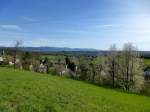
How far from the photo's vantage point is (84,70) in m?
68.8

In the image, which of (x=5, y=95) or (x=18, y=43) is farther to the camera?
(x=18, y=43)

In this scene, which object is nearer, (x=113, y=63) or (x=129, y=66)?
(x=129, y=66)

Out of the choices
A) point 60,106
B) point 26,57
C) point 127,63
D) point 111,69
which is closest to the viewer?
point 60,106

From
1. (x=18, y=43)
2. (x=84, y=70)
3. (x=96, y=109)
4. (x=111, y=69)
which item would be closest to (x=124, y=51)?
(x=111, y=69)

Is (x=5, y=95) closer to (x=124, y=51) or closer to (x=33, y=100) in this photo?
(x=33, y=100)

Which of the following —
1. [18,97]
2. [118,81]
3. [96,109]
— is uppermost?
[18,97]

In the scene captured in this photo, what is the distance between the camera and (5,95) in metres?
13.3

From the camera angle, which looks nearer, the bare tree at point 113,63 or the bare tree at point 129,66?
the bare tree at point 129,66

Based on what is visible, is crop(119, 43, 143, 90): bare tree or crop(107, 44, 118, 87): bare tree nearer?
crop(119, 43, 143, 90): bare tree

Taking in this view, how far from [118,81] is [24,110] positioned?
44.3 m

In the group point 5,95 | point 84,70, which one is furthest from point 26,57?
point 5,95

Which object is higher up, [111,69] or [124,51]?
[124,51]

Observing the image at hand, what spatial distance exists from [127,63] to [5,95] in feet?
134

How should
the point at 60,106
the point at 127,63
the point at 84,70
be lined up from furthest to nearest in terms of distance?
the point at 84,70
the point at 127,63
the point at 60,106
